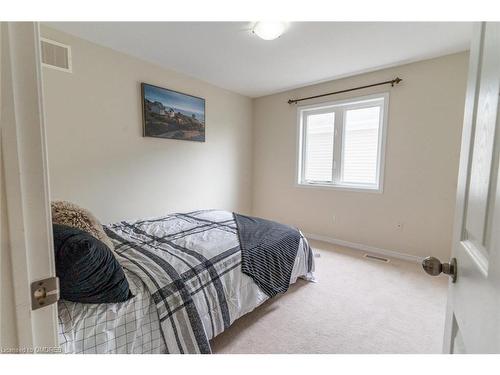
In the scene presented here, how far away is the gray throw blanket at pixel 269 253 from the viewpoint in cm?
176

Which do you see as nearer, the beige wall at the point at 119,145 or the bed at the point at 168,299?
the bed at the point at 168,299

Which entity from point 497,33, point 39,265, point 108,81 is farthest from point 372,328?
point 108,81

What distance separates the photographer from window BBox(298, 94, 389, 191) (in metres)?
3.06

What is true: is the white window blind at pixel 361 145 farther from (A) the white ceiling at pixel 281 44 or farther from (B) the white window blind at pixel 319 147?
(A) the white ceiling at pixel 281 44

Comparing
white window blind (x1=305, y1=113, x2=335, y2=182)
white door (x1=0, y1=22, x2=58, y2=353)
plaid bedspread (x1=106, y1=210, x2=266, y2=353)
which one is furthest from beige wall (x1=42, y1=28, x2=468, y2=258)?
white door (x1=0, y1=22, x2=58, y2=353)

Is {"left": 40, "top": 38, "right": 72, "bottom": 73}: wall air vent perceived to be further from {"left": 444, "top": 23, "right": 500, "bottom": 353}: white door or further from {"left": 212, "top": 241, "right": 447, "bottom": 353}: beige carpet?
{"left": 444, "top": 23, "right": 500, "bottom": 353}: white door

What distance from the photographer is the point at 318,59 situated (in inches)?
104

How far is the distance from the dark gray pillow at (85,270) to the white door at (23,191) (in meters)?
0.54

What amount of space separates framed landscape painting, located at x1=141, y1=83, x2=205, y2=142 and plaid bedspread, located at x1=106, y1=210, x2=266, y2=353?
1.35 m

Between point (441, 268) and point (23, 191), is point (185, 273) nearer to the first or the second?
point (23, 191)

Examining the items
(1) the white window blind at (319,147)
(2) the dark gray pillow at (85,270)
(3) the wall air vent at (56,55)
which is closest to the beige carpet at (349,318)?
(2) the dark gray pillow at (85,270)

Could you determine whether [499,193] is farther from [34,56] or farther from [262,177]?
[262,177]
